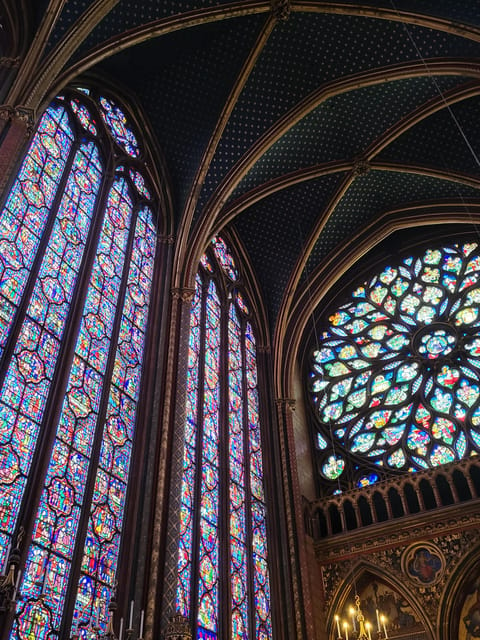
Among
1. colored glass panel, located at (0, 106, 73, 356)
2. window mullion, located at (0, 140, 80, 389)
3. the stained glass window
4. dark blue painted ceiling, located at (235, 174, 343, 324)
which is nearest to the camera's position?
window mullion, located at (0, 140, 80, 389)

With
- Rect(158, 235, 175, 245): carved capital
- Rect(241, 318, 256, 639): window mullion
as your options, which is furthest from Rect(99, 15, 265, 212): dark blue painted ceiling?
Rect(241, 318, 256, 639): window mullion

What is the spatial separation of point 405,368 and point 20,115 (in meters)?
9.28

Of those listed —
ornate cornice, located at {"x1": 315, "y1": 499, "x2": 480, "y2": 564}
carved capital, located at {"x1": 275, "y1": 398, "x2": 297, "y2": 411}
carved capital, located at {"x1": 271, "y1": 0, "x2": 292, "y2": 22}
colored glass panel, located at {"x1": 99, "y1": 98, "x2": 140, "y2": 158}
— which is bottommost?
ornate cornice, located at {"x1": 315, "y1": 499, "x2": 480, "y2": 564}

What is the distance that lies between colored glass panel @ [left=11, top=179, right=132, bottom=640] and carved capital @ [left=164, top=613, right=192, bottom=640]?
0.77 meters

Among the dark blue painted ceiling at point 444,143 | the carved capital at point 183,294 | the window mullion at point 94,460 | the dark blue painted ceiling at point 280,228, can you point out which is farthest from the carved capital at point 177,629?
the dark blue painted ceiling at point 444,143

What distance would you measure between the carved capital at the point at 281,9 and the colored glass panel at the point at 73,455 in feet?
14.8

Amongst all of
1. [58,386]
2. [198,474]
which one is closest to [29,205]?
[58,386]

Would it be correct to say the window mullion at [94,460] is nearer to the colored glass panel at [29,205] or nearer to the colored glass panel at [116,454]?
the colored glass panel at [116,454]

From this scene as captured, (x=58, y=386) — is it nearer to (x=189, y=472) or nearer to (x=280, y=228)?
(x=189, y=472)

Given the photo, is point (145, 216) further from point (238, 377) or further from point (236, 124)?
point (238, 377)

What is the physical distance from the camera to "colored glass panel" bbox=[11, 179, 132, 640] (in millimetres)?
6887

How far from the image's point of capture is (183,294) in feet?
37.7

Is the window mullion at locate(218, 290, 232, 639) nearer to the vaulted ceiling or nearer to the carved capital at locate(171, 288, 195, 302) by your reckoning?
the carved capital at locate(171, 288, 195, 302)

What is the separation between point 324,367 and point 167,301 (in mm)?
5333
